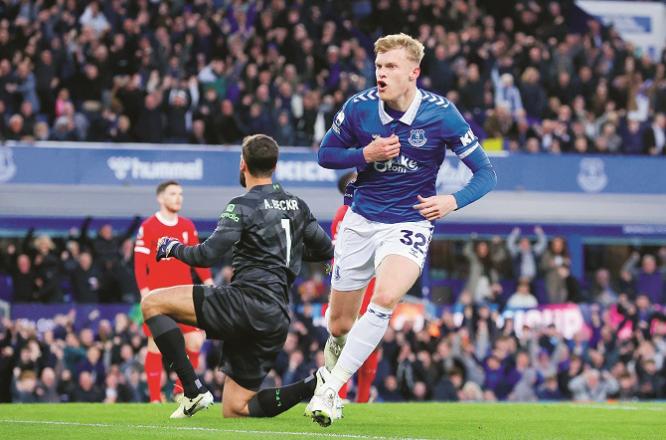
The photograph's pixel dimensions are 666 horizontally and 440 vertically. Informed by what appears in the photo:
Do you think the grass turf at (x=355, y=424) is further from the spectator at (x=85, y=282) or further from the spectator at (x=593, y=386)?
the spectator at (x=593, y=386)

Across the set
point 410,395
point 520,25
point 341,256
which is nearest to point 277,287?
point 341,256

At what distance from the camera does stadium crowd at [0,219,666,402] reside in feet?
58.4

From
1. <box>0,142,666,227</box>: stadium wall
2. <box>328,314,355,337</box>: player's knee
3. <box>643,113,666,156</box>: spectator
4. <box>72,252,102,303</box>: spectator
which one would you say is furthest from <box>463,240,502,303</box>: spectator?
<box>328,314,355,337</box>: player's knee

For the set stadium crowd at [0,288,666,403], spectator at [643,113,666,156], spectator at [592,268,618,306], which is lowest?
stadium crowd at [0,288,666,403]

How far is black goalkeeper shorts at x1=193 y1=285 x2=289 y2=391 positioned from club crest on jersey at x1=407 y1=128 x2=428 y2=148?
1.48 metres

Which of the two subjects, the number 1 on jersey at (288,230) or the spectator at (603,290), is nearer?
the number 1 on jersey at (288,230)

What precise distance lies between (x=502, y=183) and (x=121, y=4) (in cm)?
772

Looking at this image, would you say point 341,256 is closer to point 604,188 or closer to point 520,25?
point 604,188

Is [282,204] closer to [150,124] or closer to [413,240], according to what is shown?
[413,240]

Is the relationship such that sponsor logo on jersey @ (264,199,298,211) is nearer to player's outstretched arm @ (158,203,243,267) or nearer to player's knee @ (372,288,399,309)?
player's outstretched arm @ (158,203,243,267)

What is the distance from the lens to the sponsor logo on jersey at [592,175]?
25719 millimetres

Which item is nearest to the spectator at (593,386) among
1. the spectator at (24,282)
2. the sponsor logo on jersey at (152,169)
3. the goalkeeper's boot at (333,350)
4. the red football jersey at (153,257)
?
the sponsor logo on jersey at (152,169)

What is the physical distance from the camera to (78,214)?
22656 mm

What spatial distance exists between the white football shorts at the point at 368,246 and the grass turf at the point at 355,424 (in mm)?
1066
